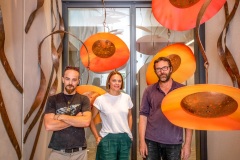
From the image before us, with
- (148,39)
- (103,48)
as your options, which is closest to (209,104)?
(103,48)

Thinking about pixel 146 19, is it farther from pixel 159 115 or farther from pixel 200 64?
pixel 159 115

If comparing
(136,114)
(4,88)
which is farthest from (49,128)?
(136,114)

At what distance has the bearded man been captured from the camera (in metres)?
2.12

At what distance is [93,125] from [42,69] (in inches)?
34.1

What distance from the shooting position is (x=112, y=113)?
7.75 ft

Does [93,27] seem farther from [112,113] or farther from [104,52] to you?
[112,113]

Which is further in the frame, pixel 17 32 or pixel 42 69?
pixel 42 69

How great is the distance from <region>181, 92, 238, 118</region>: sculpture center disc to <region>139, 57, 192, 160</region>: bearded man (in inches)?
37.0

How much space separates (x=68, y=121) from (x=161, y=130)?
79 centimetres

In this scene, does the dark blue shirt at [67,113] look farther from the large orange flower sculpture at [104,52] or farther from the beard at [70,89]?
the large orange flower sculpture at [104,52]

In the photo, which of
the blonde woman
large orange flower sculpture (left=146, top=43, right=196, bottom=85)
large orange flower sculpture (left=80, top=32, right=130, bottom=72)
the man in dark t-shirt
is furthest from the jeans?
large orange flower sculpture (left=80, top=32, right=130, bottom=72)

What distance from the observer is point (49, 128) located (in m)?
1.93

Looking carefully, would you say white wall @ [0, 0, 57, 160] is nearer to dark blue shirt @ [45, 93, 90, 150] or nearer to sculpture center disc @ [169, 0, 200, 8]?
dark blue shirt @ [45, 93, 90, 150]

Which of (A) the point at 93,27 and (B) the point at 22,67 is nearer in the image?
(B) the point at 22,67
